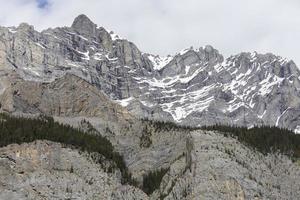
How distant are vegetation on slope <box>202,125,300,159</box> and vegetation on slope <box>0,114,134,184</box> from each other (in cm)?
1898

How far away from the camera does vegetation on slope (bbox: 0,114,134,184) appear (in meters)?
111

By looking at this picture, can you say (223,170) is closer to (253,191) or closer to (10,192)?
(253,191)

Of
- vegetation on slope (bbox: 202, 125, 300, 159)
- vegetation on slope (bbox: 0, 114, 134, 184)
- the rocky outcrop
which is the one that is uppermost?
vegetation on slope (bbox: 202, 125, 300, 159)

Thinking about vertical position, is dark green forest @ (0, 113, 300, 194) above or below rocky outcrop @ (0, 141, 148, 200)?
above

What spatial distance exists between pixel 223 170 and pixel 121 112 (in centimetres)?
6622

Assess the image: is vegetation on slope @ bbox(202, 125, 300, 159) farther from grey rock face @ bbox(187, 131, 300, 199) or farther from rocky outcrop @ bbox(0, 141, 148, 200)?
rocky outcrop @ bbox(0, 141, 148, 200)

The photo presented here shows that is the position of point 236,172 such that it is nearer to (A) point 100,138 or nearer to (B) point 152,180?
(B) point 152,180

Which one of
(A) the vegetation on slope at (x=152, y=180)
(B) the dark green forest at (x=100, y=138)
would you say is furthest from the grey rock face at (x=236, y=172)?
(A) the vegetation on slope at (x=152, y=180)

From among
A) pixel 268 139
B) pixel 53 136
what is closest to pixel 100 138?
pixel 53 136

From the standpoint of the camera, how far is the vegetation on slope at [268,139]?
119312 mm

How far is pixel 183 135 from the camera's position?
132500 mm

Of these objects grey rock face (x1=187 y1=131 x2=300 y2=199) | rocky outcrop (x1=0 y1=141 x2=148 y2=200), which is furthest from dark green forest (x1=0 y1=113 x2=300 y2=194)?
grey rock face (x1=187 y1=131 x2=300 y2=199)

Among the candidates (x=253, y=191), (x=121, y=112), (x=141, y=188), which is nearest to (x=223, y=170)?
(x=253, y=191)

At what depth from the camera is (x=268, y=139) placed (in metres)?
122
